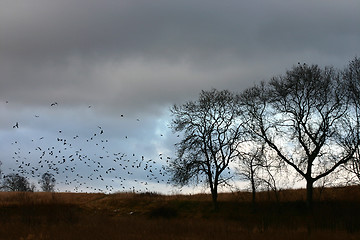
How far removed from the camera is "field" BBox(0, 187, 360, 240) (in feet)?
74.9

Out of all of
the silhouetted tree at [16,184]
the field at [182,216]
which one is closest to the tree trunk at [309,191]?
the field at [182,216]

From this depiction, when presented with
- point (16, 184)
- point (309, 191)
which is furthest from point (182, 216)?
point (16, 184)

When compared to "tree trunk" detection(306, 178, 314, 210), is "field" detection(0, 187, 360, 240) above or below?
below

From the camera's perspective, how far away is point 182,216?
38.2 m

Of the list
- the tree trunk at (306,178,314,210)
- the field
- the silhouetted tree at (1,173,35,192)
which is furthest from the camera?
the silhouetted tree at (1,173,35,192)

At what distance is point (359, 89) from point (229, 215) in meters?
16.8

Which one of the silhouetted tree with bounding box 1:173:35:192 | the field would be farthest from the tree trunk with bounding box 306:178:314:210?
the silhouetted tree with bounding box 1:173:35:192

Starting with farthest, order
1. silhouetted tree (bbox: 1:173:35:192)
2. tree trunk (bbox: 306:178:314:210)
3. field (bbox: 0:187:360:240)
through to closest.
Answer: silhouetted tree (bbox: 1:173:35:192)
tree trunk (bbox: 306:178:314:210)
field (bbox: 0:187:360:240)

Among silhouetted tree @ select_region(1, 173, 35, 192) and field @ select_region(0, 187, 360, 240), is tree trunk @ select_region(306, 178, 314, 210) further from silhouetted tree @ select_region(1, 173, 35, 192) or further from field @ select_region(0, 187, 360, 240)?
silhouetted tree @ select_region(1, 173, 35, 192)

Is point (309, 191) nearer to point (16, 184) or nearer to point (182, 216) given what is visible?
point (182, 216)

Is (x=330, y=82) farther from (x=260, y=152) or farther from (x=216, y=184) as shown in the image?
(x=216, y=184)

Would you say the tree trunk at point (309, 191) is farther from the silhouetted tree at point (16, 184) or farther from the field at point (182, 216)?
the silhouetted tree at point (16, 184)

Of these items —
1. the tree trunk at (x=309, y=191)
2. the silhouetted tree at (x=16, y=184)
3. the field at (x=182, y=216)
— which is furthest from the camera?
the silhouetted tree at (x=16, y=184)

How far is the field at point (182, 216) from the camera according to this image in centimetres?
2283
